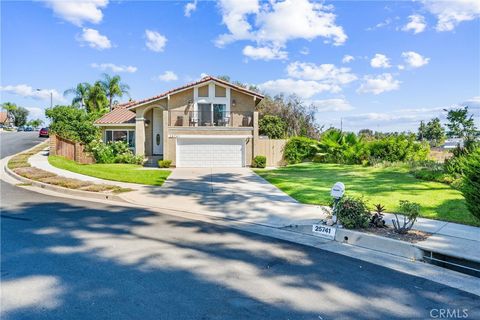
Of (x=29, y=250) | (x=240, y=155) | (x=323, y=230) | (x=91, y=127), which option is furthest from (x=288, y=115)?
(x=29, y=250)

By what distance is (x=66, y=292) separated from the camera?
4.30 meters

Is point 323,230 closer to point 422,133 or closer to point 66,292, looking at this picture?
point 66,292

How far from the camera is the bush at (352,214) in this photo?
7188 millimetres

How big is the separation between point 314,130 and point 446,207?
30819 mm

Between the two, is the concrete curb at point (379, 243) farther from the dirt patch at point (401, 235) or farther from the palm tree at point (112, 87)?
the palm tree at point (112, 87)

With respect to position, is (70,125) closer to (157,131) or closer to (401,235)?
(157,131)

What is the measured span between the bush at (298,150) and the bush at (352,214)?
1913 cm

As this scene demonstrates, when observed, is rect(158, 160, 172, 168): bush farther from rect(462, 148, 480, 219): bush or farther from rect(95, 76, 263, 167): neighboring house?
rect(462, 148, 480, 219): bush

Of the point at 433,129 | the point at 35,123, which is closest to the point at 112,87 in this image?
the point at 433,129

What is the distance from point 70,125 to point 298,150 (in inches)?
686

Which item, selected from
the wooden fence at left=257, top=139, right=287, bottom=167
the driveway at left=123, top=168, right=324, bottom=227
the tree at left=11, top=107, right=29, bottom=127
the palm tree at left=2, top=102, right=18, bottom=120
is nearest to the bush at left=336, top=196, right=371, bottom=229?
the driveway at left=123, top=168, right=324, bottom=227

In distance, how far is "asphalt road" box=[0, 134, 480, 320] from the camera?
13.1 ft

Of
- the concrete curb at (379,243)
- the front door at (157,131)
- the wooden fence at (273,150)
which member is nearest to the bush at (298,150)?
the wooden fence at (273,150)

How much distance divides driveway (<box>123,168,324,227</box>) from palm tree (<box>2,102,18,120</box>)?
99.0 meters
